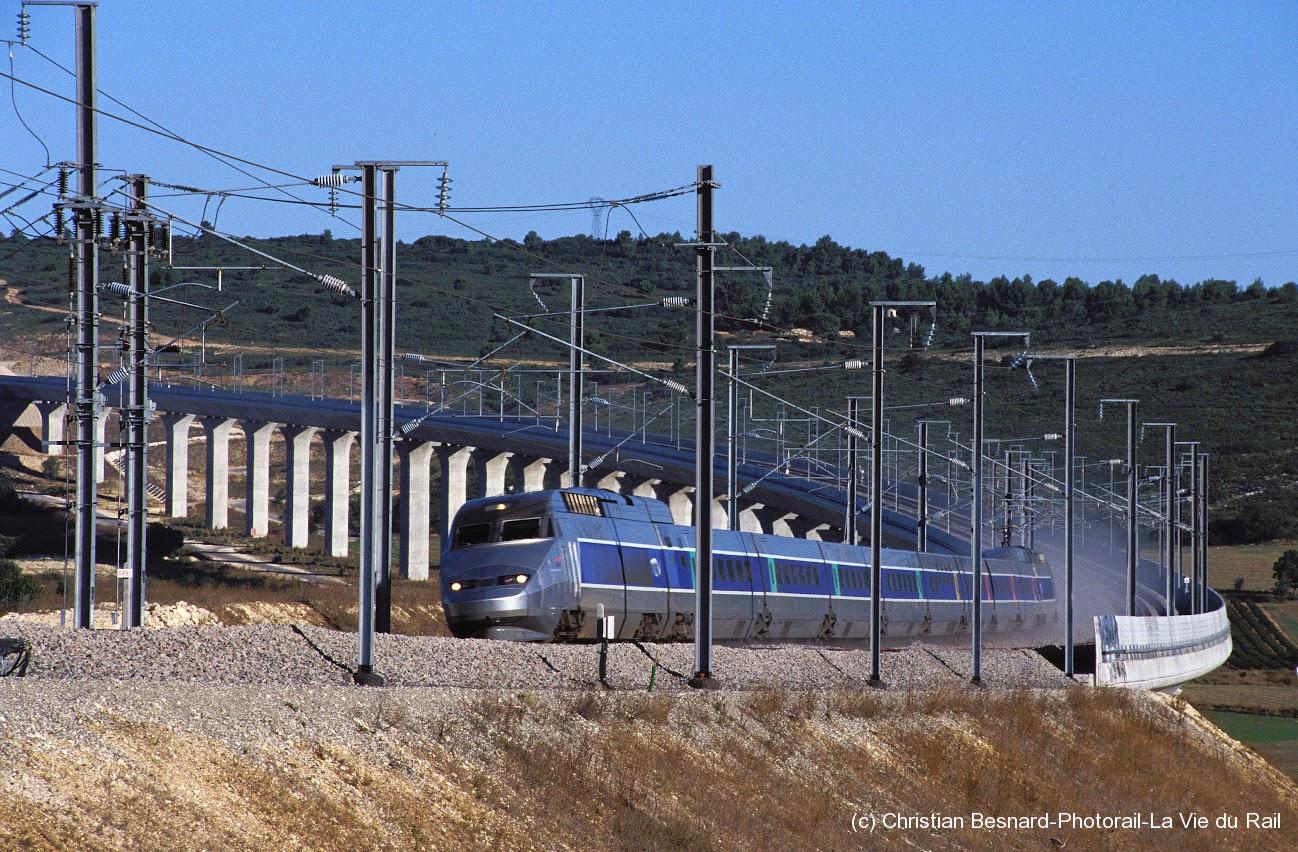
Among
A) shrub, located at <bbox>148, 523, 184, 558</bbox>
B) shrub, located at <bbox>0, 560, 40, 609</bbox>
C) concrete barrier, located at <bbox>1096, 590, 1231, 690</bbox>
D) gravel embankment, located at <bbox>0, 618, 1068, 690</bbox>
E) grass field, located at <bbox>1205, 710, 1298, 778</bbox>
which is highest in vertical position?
gravel embankment, located at <bbox>0, 618, 1068, 690</bbox>

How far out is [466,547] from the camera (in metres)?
36.7

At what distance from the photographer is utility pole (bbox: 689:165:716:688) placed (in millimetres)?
31422

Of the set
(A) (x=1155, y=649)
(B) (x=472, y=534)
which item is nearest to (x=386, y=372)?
(B) (x=472, y=534)

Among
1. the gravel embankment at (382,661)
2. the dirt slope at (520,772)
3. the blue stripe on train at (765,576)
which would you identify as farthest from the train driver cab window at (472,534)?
the dirt slope at (520,772)

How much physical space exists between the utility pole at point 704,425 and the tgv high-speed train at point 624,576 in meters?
4.37

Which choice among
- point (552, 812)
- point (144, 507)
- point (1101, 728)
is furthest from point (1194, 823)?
point (144, 507)

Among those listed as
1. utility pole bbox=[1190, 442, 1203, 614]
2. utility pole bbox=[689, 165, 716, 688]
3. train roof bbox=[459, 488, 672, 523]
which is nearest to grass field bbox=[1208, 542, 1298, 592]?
utility pole bbox=[1190, 442, 1203, 614]

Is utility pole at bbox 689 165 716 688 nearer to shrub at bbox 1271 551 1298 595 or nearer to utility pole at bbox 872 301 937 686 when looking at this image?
utility pole at bbox 872 301 937 686

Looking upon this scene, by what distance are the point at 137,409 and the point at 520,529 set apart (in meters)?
7.47

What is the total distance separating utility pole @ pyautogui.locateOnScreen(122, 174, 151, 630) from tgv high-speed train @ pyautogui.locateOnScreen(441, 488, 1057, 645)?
5985 mm

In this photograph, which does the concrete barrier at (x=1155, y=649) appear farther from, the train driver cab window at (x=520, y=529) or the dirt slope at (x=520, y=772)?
the train driver cab window at (x=520, y=529)

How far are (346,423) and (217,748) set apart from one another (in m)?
81.3

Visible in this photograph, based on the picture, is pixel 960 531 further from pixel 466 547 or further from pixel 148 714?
pixel 148 714

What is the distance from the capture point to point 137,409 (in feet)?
109
